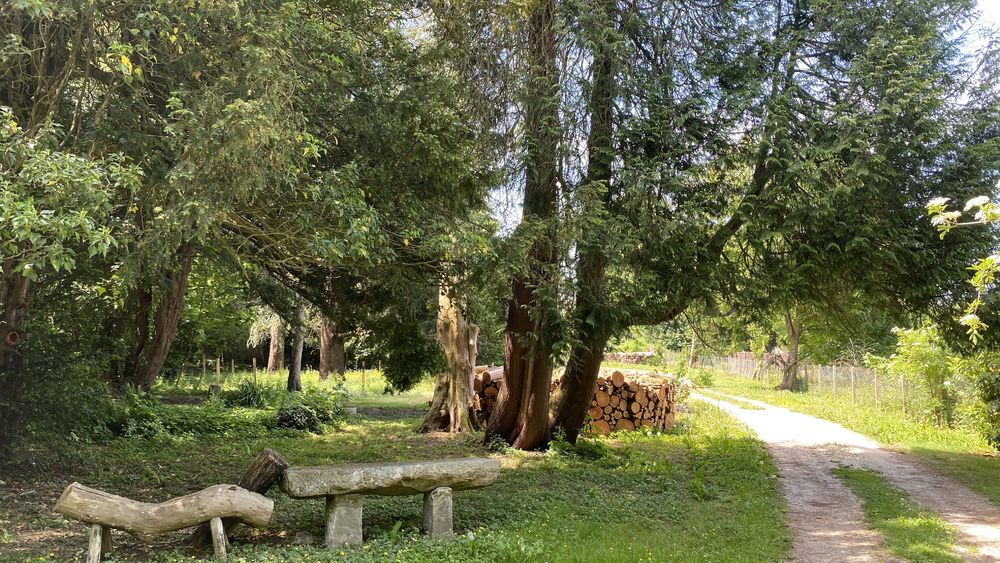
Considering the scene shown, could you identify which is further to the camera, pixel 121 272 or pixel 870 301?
pixel 870 301

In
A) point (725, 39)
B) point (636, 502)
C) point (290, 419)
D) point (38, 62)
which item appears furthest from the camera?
point (290, 419)

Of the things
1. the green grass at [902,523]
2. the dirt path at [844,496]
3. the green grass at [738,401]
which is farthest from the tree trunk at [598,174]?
the green grass at [738,401]

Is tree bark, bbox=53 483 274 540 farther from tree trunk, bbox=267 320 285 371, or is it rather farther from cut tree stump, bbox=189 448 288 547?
tree trunk, bbox=267 320 285 371

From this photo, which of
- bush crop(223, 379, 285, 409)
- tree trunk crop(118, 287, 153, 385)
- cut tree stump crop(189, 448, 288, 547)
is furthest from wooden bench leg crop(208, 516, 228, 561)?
bush crop(223, 379, 285, 409)

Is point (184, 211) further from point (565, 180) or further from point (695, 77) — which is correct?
point (695, 77)

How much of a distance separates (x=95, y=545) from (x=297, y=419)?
9594mm

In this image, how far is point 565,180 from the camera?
10.1 meters

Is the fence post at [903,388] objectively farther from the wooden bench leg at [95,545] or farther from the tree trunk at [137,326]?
the wooden bench leg at [95,545]

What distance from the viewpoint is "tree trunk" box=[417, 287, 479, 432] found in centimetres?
1380

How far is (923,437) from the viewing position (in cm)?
1482

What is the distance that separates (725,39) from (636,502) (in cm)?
624

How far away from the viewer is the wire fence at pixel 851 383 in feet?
59.6

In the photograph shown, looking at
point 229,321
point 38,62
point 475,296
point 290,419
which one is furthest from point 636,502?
point 229,321

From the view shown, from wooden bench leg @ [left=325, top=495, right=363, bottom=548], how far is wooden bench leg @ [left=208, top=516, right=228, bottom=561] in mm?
890
